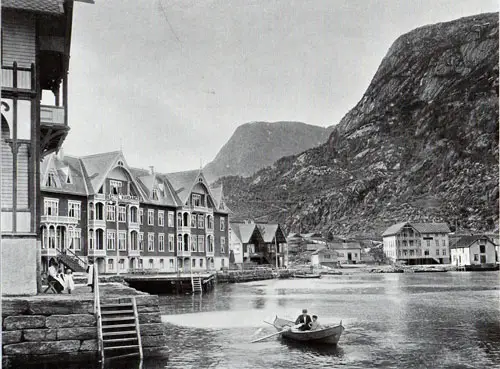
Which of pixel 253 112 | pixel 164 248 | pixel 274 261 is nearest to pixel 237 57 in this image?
pixel 253 112

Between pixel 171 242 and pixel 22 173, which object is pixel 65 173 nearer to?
pixel 171 242

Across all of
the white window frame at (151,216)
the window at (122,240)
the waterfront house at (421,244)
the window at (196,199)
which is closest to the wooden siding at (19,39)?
the window at (122,240)

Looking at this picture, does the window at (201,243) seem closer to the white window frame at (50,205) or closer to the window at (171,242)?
the window at (171,242)

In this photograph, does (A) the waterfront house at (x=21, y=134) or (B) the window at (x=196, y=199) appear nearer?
(A) the waterfront house at (x=21, y=134)

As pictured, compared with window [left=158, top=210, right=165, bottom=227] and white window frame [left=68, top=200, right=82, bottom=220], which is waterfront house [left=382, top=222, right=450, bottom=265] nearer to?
window [left=158, top=210, right=165, bottom=227]

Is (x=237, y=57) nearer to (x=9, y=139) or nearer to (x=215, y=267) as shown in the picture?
(x=9, y=139)

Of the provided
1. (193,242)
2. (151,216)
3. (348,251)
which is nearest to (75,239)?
(151,216)
